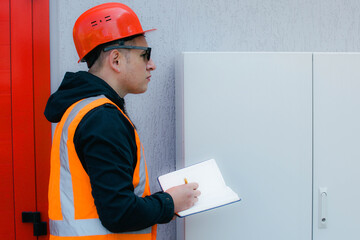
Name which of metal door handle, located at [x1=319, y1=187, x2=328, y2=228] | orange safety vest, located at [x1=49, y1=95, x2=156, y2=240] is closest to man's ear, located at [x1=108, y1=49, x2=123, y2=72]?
orange safety vest, located at [x1=49, y1=95, x2=156, y2=240]

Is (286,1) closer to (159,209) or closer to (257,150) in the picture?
(257,150)

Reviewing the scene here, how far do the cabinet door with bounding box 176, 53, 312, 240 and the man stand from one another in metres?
0.37

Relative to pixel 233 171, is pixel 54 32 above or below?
above

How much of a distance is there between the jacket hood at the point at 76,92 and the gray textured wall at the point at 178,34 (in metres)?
0.76

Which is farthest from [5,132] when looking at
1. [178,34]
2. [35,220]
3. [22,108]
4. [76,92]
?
[178,34]

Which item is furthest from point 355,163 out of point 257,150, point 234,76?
point 234,76

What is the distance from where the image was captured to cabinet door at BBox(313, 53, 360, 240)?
1648 mm

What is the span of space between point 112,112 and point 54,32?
1083 millimetres

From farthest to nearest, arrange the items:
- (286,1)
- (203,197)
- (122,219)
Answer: (286,1) → (203,197) → (122,219)

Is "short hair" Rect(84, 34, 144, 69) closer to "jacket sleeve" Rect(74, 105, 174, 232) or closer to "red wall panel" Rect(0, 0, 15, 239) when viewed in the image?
"jacket sleeve" Rect(74, 105, 174, 232)

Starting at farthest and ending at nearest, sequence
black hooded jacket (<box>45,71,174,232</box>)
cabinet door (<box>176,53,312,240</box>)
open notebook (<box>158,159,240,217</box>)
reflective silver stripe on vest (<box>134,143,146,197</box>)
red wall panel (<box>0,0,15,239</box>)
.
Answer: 1. red wall panel (<box>0,0,15,239</box>)
2. cabinet door (<box>176,53,312,240</box>)
3. open notebook (<box>158,159,240,217</box>)
4. reflective silver stripe on vest (<box>134,143,146,197</box>)
5. black hooded jacket (<box>45,71,174,232</box>)

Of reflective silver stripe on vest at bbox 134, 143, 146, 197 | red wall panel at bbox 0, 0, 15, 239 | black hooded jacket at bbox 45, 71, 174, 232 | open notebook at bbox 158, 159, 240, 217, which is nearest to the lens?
black hooded jacket at bbox 45, 71, 174, 232

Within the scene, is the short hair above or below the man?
above

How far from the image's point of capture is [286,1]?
208 centimetres
